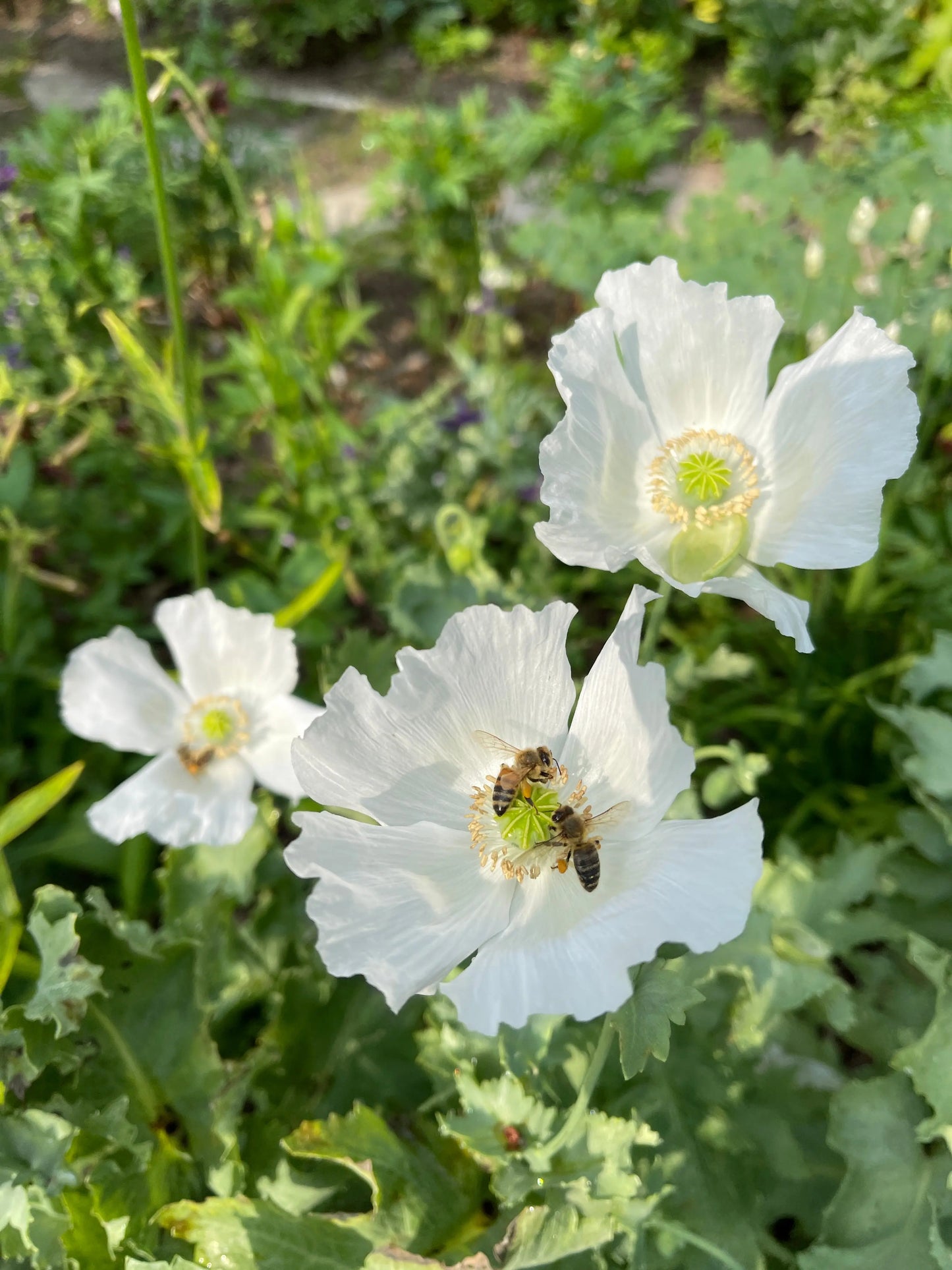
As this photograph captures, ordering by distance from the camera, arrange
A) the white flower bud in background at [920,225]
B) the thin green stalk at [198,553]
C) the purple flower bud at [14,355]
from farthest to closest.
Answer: the purple flower bud at [14,355], the thin green stalk at [198,553], the white flower bud in background at [920,225]

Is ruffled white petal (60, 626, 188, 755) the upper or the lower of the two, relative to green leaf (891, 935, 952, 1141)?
upper

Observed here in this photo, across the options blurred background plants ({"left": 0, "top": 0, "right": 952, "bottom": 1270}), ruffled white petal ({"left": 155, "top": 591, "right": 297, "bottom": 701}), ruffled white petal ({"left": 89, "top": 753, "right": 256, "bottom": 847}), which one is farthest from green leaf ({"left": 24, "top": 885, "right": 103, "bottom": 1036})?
ruffled white petal ({"left": 155, "top": 591, "right": 297, "bottom": 701})

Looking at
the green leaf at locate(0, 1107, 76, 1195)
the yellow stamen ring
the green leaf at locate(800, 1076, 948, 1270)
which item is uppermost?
the yellow stamen ring

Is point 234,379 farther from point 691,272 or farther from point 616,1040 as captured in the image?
point 616,1040

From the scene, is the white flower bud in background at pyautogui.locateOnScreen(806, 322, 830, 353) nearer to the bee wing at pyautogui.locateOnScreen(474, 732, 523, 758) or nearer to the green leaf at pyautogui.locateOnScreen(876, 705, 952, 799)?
the green leaf at pyautogui.locateOnScreen(876, 705, 952, 799)

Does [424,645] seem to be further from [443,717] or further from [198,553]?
[443,717]

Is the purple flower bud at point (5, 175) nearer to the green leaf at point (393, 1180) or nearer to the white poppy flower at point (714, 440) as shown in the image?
the white poppy flower at point (714, 440)

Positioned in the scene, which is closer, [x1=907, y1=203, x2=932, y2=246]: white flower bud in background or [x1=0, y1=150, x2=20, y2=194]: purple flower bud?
[x1=907, y1=203, x2=932, y2=246]: white flower bud in background

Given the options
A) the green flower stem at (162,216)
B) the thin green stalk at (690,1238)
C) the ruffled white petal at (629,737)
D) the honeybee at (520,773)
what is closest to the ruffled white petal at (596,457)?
the ruffled white petal at (629,737)
